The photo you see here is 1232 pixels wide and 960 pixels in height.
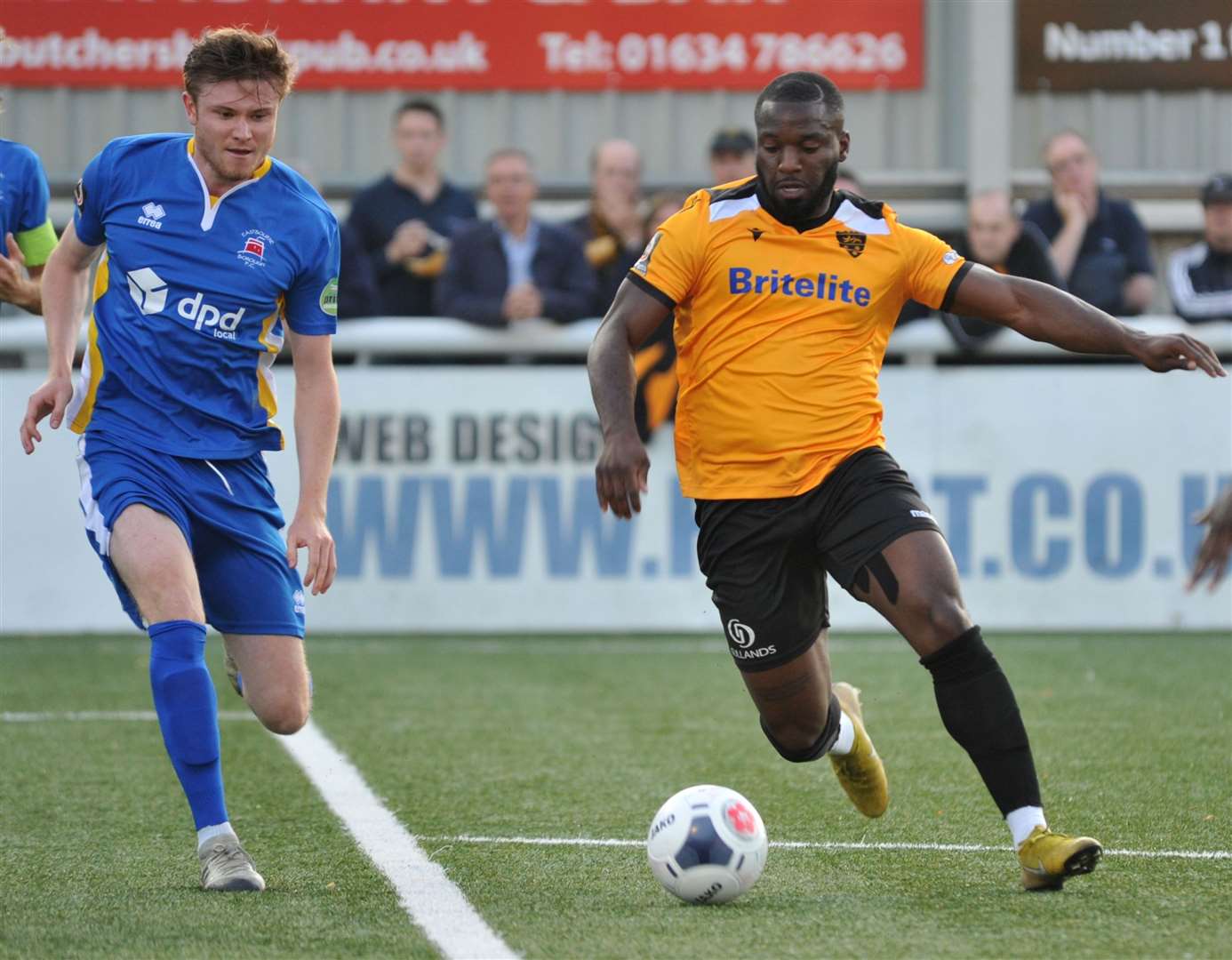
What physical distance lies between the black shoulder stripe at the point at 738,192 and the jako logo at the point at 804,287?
218mm

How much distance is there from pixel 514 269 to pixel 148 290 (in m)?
6.29

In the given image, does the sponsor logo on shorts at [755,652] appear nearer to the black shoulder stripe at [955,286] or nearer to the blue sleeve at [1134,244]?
the black shoulder stripe at [955,286]

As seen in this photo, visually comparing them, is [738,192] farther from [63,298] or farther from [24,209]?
[24,209]

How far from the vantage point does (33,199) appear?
6.65 metres

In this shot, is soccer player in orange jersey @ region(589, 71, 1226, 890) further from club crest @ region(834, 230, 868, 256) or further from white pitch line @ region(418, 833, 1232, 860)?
white pitch line @ region(418, 833, 1232, 860)

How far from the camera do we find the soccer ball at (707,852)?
499 cm

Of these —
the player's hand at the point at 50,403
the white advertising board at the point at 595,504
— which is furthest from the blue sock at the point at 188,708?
the white advertising board at the point at 595,504

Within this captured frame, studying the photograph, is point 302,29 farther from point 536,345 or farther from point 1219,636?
point 1219,636

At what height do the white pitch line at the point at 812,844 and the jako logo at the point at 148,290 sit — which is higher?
the jako logo at the point at 148,290

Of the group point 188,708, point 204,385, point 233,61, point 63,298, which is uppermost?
point 233,61

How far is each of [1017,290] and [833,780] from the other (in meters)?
2.26

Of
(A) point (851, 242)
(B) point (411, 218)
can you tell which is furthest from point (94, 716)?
(B) point (411, 218)

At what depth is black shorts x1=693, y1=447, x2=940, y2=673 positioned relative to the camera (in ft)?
18.0

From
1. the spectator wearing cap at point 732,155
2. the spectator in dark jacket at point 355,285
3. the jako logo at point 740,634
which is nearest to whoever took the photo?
the jako logo at point 740,634
